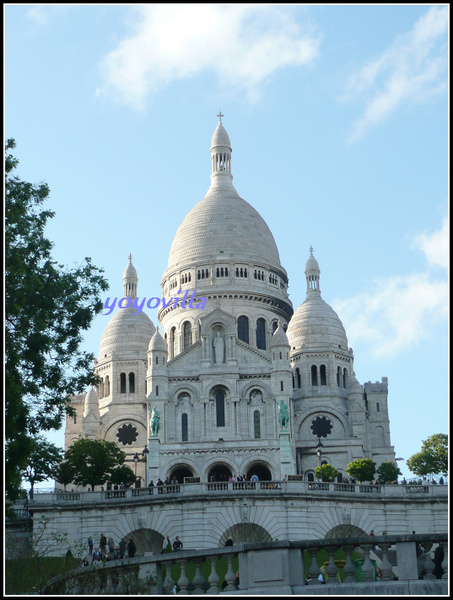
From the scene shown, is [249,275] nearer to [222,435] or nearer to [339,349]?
[339,349]

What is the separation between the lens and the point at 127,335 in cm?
9638

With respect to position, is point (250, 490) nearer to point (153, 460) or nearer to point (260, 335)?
point (153, 460)

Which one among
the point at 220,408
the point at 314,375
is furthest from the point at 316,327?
the point at 220,408

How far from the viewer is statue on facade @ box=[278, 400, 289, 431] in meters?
78.3

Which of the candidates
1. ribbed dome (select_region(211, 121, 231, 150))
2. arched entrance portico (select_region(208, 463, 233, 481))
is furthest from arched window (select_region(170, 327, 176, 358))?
ribbed dome (select_region(211, 121, 231, 150))

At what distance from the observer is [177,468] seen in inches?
3132

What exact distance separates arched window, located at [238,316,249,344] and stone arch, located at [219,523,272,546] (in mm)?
49902

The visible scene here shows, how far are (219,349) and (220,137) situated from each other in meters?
32.8

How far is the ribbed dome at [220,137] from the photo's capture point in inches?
4382

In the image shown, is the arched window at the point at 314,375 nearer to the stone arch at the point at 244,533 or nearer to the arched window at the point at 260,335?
the arched window at the point at 260,335

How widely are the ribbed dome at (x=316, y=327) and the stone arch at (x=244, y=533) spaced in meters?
48.8

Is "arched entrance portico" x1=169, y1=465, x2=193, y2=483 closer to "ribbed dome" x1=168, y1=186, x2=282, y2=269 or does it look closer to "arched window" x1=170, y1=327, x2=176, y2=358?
"arched window" x1=170, y1=327, x2=176, y2=358

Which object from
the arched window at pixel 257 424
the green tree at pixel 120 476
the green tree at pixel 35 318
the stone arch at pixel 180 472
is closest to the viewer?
the green tree at pixel 35 318

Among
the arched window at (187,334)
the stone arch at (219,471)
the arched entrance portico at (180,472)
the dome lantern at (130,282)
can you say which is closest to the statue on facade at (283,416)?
the stone arch at (219,471)
